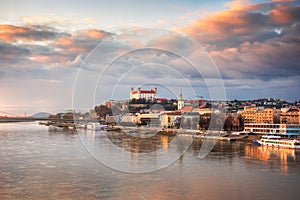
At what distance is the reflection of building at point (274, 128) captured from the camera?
390 inches

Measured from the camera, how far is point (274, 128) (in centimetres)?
1069

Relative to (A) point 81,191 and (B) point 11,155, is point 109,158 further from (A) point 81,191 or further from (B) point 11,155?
(A) point 81,191

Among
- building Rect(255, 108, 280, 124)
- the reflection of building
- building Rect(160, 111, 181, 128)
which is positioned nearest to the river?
the reflection of building

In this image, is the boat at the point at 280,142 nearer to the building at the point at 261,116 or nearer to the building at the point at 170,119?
the building at the point at 261,116

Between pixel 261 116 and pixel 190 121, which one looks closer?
pixel 261 116

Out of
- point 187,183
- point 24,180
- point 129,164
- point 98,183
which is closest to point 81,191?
point 98,183

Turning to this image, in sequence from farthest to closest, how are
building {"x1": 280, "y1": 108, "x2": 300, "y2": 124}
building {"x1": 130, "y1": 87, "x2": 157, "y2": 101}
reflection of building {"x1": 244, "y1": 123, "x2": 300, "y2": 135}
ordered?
building {"x1": 130, "y1": 87, "x2": 157, "y2": 101} < building {"x1": 280, "y1": 108, "x2": 300, "y2": 124} < reflection of building {"x1": 244, "y1": 123, "x2": 300, "y2": 135}

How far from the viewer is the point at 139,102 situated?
28703mm

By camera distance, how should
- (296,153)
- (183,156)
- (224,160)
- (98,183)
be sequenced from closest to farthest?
(98,183), (224,160), (183,156), (296,153)

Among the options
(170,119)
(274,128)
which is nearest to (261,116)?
(170,119)

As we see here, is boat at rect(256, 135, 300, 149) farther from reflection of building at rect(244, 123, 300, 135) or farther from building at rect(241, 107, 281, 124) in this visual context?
building at rect(241, 107, 281, 124)

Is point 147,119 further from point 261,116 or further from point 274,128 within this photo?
point 274,128

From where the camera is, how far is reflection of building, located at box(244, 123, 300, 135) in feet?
32.5

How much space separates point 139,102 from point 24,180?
2465 cm
